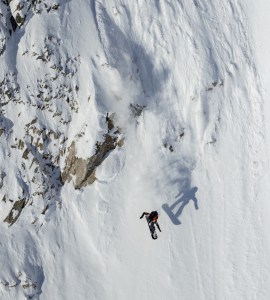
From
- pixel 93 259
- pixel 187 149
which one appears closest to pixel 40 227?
pixel 93 259

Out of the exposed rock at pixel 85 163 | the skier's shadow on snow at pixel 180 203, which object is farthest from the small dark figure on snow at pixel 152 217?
the exposed rock at pixel 85 163

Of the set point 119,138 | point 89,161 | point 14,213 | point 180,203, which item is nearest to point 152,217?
point 180,203

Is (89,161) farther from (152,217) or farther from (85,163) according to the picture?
(152,217)

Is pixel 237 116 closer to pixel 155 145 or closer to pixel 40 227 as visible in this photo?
pixel 155 145

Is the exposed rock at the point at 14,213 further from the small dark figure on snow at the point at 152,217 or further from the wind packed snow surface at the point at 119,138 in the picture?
the small dark figure on snow at the point at 152,217

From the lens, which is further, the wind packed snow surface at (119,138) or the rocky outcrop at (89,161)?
the rocky outcrop at (89,161)

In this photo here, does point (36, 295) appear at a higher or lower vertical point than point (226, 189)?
lower
